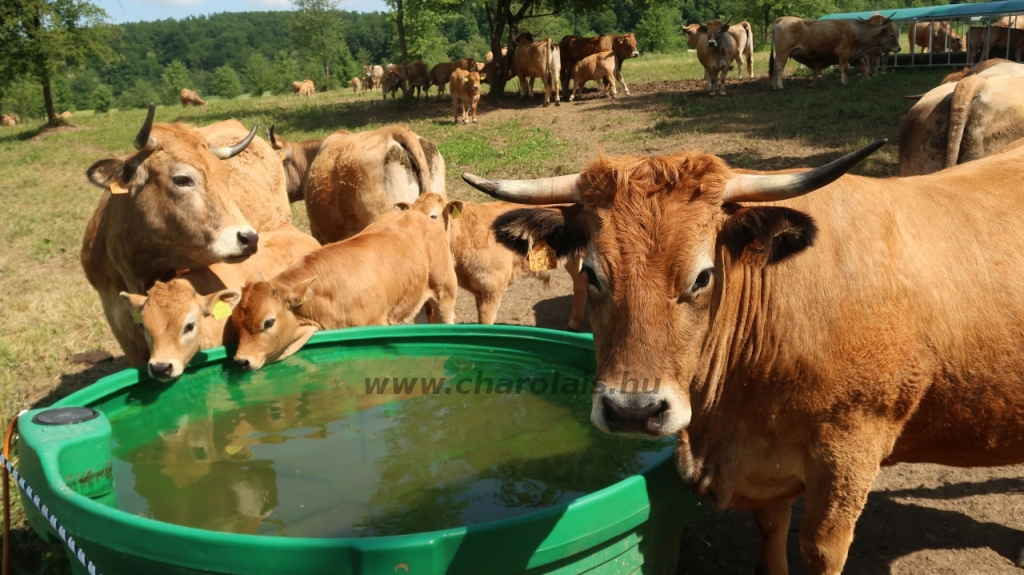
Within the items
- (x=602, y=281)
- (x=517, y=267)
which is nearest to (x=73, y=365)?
(x=517, y=267)

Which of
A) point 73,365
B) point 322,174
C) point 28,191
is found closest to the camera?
point 73,365

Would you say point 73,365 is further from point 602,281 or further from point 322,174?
point 602,281

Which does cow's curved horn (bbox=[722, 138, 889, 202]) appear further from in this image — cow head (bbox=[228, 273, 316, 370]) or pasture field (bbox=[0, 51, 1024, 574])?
cow head (bbox=[228, 273, 316, 370])

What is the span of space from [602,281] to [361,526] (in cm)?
159

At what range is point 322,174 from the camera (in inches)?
368

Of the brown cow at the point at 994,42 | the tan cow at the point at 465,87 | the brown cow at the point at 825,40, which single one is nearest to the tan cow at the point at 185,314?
the tan cow at the point at 465,87

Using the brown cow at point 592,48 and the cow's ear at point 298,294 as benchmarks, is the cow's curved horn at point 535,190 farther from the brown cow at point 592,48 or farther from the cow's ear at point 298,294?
the brown cow at point 592,48

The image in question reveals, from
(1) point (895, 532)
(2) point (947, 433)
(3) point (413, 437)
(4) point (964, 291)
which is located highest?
(4) point (964, 291)

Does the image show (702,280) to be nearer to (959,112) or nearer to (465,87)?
(959,112)

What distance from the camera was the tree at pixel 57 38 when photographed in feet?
98.1

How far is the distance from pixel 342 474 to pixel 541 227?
1704 mm

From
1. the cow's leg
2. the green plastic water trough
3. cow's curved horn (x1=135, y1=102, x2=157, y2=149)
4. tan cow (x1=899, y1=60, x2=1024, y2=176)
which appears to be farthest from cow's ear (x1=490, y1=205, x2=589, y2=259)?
tan cow (x1=899, y1=60, x2=1024, y2=176)

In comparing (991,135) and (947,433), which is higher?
(991,135)

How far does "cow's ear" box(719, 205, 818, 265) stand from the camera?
3195 millimetres
